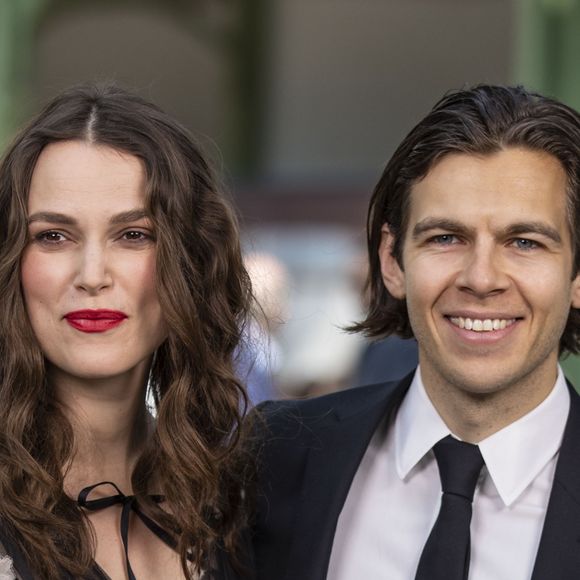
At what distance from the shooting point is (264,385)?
5.30 m

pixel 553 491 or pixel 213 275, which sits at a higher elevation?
pixel 213 275

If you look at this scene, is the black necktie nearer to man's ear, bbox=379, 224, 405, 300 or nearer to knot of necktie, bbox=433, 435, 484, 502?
knot of necktie, bbox=433, 435, 484, 502

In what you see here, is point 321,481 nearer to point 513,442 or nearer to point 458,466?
point 458,466

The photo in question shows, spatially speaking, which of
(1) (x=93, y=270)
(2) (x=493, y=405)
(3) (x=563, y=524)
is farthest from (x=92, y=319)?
(3) (x=563, y=524)

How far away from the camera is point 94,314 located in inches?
113

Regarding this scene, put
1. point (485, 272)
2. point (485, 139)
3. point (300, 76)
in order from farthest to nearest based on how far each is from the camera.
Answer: point (300, 76)
point (485, 139)
point (485, 272)

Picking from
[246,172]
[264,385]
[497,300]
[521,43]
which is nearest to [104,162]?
[497,300]

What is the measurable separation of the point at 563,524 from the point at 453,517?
251mm

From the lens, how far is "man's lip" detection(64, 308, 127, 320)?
2.86 metres

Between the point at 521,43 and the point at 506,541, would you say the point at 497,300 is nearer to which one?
the point at 506,541

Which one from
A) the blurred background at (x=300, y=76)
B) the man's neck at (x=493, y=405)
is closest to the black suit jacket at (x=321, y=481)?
the man's neck at (x=493, y=405)

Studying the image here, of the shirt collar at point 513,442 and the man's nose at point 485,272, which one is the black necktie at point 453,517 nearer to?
the shirt collar at point 513,442

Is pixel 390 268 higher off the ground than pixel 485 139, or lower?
lower

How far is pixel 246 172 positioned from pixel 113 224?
1062 cm
